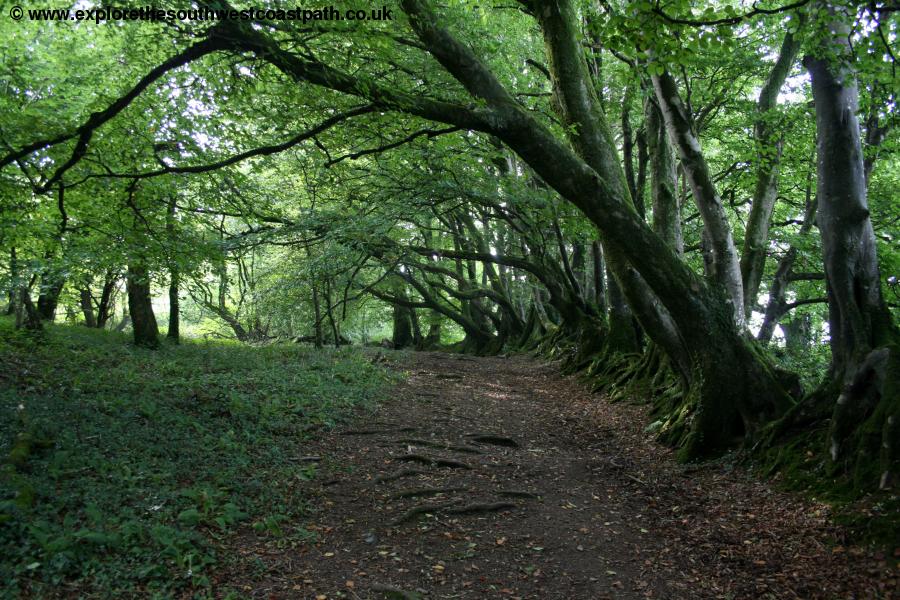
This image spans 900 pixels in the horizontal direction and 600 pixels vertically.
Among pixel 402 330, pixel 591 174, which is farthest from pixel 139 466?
pixel 402 330

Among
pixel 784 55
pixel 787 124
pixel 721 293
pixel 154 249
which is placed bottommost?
pixel 721 293

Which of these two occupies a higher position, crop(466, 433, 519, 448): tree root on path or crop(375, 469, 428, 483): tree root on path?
crop(466, 433, 519, 448): tree root on path

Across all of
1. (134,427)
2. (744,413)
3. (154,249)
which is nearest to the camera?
(134,427)

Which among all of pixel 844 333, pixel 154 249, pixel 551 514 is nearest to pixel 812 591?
pixel 551 514

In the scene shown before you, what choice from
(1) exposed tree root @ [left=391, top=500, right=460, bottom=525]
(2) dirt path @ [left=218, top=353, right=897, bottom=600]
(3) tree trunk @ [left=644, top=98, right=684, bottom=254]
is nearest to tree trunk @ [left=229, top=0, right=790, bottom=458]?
(2) dirt path @ [left=218, top=353, right=897, bottom=600]

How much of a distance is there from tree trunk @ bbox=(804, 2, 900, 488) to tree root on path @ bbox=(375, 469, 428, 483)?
4351 millimetres

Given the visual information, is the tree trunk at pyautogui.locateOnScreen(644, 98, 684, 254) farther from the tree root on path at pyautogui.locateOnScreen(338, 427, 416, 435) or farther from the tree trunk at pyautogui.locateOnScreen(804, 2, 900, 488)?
the tree root on path at pyautogui.locateOnScreen(338, 427, 416, 435)

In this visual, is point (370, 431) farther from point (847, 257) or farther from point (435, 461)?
point (847, 257)

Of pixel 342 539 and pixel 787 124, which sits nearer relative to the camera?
pixel 342 539

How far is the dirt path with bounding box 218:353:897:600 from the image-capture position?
4.20 metres

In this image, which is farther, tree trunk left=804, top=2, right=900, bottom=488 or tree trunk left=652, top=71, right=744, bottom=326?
tree trunk left=652, top=71, right=744, bottom=326

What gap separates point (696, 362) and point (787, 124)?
4.39 meters

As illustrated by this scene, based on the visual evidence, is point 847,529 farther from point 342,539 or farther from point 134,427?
point 134,427

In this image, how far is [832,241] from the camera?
5.50 meters
